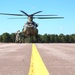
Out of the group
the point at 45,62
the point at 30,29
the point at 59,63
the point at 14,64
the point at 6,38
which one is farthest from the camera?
the point at 6,38

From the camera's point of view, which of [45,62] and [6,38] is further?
[6,38]

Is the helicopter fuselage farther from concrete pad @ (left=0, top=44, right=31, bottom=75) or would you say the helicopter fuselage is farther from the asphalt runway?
concrete pad @ (left=0, top=44, right=31, bottom=75)

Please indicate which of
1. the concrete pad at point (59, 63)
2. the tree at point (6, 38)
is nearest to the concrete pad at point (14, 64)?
the concrete pad at point (59, 63)

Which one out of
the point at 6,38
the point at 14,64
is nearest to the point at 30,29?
the point at 14,64

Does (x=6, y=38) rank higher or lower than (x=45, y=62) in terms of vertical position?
higher

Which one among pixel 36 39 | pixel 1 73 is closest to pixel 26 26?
pixel 36 39

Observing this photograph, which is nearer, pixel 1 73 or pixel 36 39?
pixel 1 73

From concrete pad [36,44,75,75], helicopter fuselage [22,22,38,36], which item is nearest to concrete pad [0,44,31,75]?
concrete pad [36,44,75,75]

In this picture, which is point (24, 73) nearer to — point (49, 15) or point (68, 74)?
point (68, 74)

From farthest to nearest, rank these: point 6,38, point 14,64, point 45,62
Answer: point 6,38, point 45,62, point 14,64

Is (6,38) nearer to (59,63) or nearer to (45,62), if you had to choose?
(45,62)

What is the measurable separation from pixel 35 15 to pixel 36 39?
6.42 meters

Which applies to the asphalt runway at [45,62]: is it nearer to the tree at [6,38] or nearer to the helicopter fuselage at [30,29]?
the helicopter fuselage at [30,29]

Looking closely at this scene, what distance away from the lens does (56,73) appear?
23.7ft
